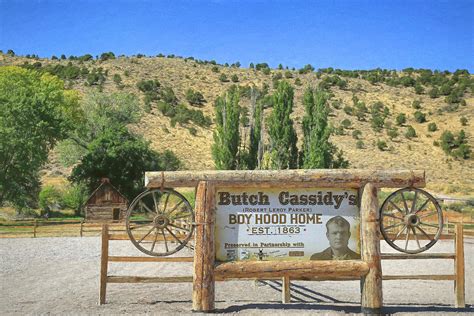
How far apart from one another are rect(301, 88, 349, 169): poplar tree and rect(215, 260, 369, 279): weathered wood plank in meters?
26.4

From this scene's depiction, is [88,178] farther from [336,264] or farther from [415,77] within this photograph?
[415,77]

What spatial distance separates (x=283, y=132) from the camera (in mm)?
37906

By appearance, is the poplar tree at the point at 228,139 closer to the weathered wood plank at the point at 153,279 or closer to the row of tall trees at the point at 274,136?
the row of tall trees at the point at 274,136

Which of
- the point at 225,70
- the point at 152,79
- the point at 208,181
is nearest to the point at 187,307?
the point at 208,181

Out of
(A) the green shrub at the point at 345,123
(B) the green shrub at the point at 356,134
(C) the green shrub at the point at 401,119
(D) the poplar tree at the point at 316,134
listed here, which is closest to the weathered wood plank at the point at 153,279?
(D) the poplar tree at the point at 316,134

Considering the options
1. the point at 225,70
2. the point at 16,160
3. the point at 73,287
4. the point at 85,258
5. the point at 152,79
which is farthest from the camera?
the point at 225,70

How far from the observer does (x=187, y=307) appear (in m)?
9.39

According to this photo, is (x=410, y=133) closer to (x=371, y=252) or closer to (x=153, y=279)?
(x=371, y=252)

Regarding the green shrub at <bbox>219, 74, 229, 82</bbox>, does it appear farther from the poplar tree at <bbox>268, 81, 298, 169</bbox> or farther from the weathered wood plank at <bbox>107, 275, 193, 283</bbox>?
the weathered wood plank at <bbox>107, 275, 193, 283</bbox>

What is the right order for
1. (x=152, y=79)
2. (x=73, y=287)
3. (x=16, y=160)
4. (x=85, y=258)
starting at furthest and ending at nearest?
(x=152, y=79), (x=16, y=160), (x=85, y=258), (x=73, y=287)

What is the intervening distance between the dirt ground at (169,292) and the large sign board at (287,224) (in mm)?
952

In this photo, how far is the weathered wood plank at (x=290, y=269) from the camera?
28.6ft

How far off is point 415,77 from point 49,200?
63.1 m

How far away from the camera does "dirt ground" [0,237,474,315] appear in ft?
30.4
